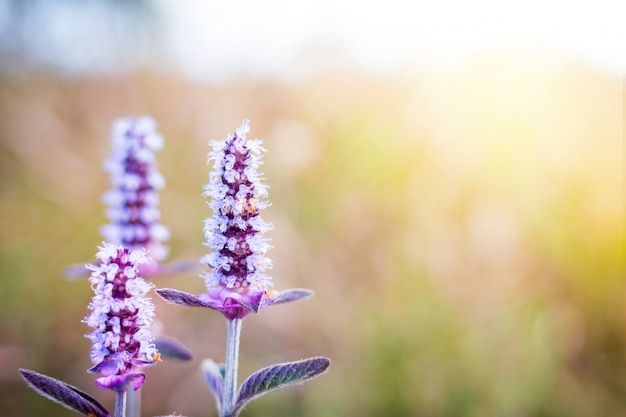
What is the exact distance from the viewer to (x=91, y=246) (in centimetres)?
489

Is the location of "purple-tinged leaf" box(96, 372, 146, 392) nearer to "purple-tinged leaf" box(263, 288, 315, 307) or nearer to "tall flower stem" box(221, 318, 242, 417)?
"tall flower stem" box(221, 318, 242, 417)

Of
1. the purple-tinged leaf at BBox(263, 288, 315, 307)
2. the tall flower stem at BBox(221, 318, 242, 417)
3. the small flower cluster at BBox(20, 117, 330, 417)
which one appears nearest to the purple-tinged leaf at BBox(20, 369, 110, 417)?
the small flower cluster at BBox(20, 117, 330, 417)

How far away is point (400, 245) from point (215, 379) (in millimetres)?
3120

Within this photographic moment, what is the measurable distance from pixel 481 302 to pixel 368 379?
1030 mm

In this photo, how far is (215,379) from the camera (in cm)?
149

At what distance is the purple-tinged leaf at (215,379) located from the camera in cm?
145

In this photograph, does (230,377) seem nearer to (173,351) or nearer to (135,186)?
(173,351)

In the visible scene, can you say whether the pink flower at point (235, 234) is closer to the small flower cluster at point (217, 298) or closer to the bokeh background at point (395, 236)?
the small flower cluster at point (217, 298)

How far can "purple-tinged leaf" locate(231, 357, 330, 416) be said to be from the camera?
1274mm

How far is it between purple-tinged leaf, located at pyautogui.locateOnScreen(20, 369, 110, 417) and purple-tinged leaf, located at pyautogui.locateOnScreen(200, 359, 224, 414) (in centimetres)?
29

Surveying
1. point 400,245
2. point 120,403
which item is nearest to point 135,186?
point 120,403

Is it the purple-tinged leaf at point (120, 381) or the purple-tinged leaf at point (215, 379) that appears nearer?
the purple-tinged leaf at point (120, 381)

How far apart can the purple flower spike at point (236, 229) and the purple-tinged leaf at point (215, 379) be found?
22 cm

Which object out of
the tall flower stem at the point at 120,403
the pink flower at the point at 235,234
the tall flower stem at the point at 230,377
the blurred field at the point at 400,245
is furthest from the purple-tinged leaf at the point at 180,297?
the blurred field at the point at 400,245
